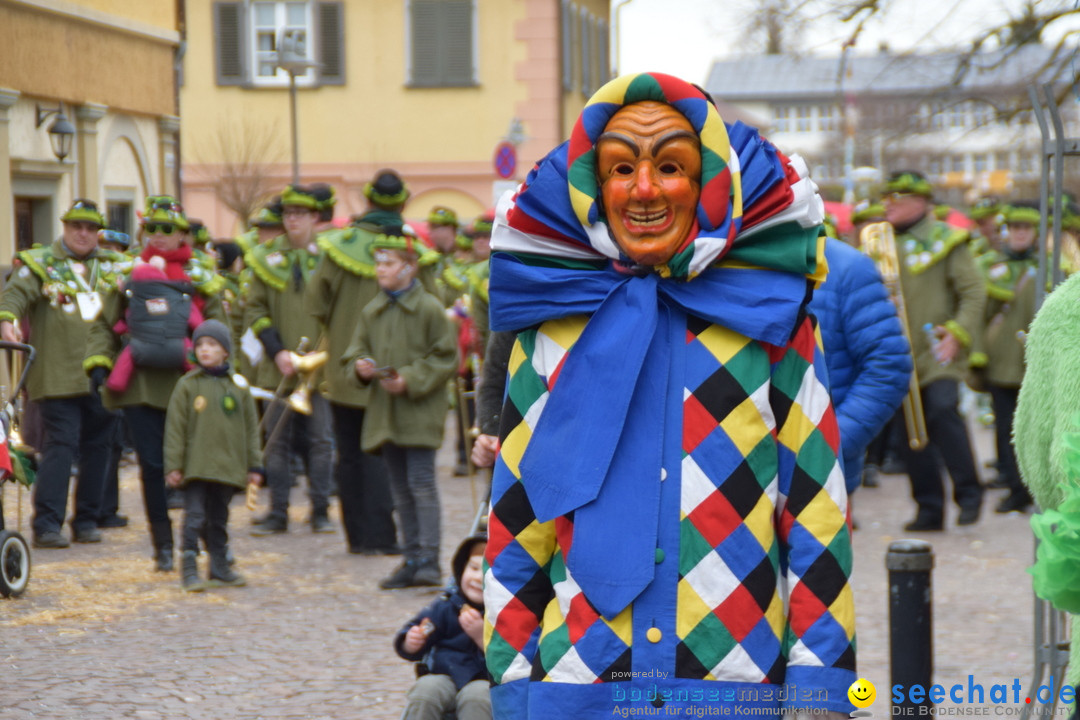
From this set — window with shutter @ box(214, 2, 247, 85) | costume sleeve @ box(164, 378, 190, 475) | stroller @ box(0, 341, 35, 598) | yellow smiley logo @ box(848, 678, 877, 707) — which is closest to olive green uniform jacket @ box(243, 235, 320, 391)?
costume sleeve @ box(164, 378, 190, 475)

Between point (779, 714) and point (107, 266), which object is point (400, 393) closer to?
point (107, 266)

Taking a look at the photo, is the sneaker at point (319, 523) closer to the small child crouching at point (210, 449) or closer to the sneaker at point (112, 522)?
the sneaker at point (112, 522)

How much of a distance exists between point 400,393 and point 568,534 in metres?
5.44

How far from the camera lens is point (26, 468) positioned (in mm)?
8062

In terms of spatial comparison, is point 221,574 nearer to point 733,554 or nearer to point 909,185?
point 909,185

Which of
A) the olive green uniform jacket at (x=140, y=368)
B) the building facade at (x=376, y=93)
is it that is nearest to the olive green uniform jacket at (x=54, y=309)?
the olive green uniform jacket at (x=140, y=368)

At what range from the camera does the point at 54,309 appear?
1005 centimetres

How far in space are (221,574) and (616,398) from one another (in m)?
5.76

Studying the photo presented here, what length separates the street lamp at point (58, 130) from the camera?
647 inches

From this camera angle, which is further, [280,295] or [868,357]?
[280,295]

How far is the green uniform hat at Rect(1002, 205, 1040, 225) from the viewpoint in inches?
434

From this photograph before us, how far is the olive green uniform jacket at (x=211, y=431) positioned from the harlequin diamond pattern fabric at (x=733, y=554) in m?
5.39

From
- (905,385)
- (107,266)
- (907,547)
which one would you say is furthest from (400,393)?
(907,547)

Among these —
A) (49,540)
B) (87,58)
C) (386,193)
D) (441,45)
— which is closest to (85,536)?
(49,540)
